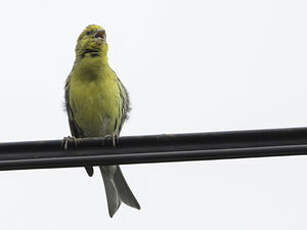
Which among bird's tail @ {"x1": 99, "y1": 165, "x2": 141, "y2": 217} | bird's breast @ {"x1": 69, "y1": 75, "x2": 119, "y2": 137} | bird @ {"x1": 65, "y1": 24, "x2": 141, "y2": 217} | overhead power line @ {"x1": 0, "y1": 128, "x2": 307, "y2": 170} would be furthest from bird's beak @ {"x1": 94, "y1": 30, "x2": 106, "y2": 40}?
overhead power line @ {"x1": 0, "y1": 128, "x2": 307, "y2": 170}

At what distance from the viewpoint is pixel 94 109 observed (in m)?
8.92

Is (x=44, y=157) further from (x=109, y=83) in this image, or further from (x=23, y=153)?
(x=109, y=83)

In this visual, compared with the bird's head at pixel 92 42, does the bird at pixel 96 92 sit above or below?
below

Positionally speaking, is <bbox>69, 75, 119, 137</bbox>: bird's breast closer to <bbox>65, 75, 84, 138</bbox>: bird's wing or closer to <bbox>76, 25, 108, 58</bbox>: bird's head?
<bbox>65, 75, 84, 138</bbox>: bird's wing

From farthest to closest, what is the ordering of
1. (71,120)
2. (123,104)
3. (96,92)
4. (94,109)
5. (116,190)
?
(71,120) → (123,104) → (94,109) → (96,92) → (116,190)

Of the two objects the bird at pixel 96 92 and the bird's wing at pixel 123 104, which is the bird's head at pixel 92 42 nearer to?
the bird at pixel 96 92

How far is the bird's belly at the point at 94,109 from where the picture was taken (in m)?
8.84

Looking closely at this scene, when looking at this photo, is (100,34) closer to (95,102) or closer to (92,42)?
(92,42)

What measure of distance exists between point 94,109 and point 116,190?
42.5 inches

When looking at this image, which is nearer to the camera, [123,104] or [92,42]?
[92,42]

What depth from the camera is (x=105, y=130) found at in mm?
9188

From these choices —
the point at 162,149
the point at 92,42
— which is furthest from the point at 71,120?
the point at 162,149

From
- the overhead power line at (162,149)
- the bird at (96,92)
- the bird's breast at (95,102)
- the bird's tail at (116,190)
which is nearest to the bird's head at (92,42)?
the bird at (96,92)

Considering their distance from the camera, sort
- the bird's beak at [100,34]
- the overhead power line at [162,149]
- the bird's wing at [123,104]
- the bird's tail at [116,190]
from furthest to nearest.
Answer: the bird's wing at [123,104] → the bird's beak at [100,34] → the bird's tail at [116,190] → the overhead power line at [162,149]
